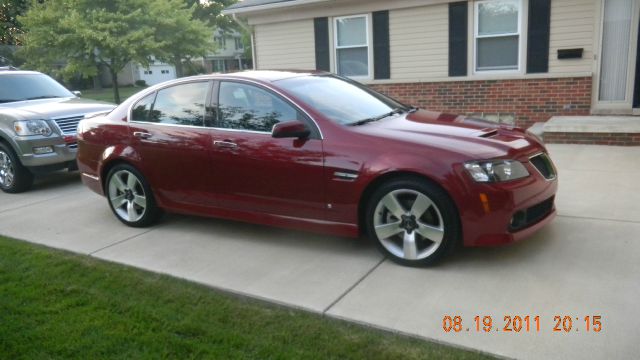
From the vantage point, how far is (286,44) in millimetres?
13375

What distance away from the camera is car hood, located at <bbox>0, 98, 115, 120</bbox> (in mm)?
8047

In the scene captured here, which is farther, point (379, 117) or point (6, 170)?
point (6, 170)

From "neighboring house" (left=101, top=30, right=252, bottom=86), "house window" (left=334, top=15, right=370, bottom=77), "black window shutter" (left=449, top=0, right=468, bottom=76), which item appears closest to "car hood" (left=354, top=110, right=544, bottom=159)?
"black window shutter" (left=449, top=0, right=468, bottom=76)

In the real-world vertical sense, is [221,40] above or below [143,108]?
above

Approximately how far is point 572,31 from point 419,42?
9.81ft

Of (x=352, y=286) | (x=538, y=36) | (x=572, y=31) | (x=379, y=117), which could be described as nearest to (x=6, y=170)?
(x=379, y=117)

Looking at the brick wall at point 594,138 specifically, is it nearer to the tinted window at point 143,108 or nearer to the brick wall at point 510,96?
the brick wall at point 510,96

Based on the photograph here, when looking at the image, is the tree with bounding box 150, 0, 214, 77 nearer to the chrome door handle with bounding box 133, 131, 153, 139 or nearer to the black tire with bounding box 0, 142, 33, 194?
the black tire with bounding box 0, 142, 33, 194

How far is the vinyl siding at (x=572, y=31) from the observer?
9.93 meters

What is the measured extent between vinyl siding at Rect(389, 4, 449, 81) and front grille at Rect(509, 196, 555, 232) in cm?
746

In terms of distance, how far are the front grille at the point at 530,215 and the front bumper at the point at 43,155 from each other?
6.30 meters

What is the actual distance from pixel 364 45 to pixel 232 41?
51.3 meters

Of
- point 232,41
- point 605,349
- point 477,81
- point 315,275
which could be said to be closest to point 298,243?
point 315,275

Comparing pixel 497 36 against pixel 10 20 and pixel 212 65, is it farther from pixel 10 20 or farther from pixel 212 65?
pixel 212 65
